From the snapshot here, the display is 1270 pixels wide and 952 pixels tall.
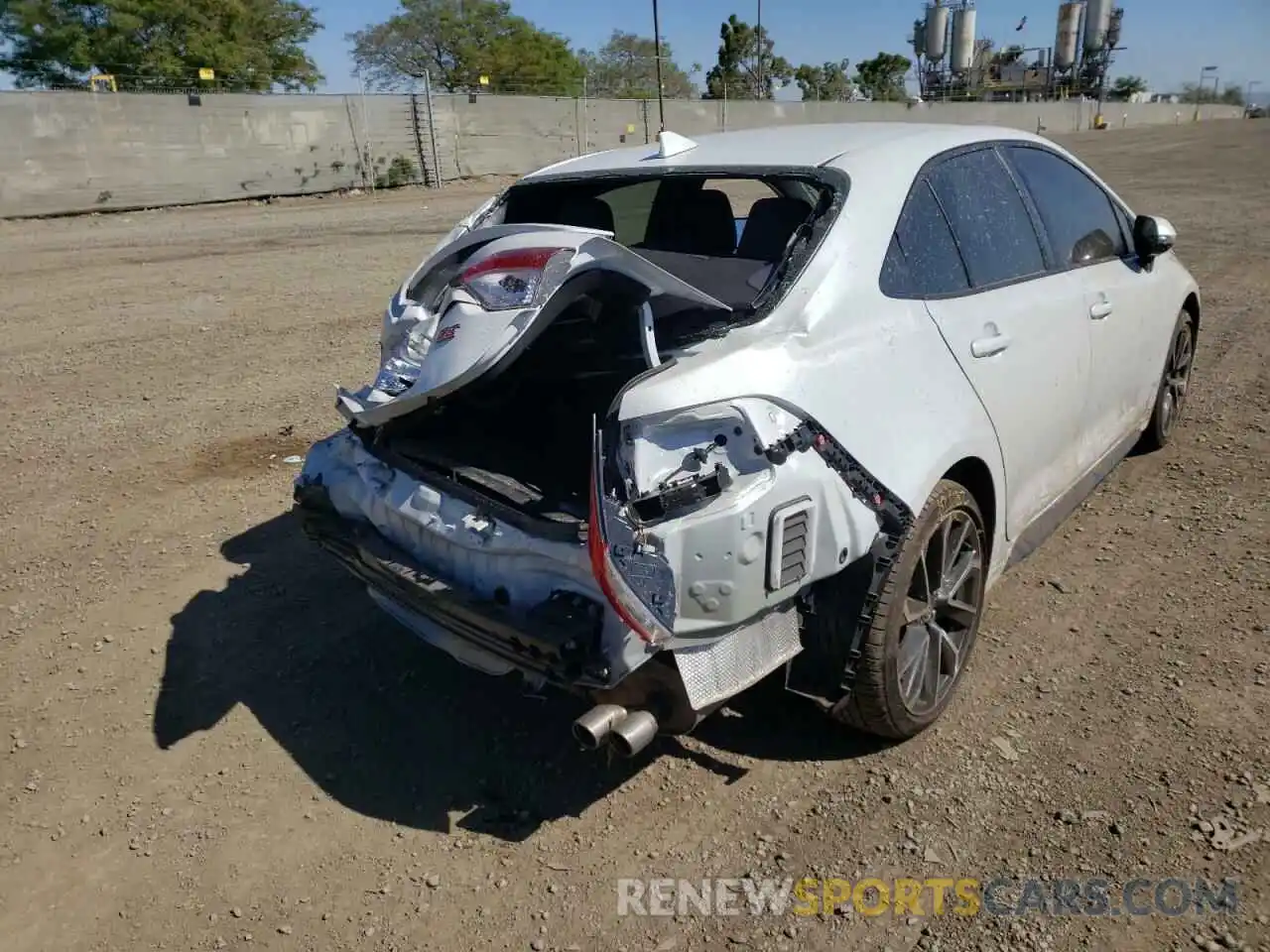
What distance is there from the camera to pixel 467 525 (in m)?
2.72

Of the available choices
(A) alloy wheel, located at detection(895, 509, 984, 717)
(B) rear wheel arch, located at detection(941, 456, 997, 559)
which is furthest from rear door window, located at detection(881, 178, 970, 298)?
(A) alloy wheel, located at detection(895, 509, 984, 717)

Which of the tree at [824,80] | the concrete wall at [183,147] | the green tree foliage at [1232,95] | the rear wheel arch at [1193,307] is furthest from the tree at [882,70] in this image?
the rear wheel arch at [1193,307]

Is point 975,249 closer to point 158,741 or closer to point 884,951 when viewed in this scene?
point 884,951

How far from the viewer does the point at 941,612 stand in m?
3.03

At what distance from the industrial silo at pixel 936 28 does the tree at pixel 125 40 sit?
4019cm

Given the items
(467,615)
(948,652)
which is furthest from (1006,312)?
(467,615)

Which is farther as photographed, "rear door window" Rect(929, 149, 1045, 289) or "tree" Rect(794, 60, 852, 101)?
"tree" Rect(794, 60, 852, 101)

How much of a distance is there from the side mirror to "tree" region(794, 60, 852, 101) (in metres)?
68.1

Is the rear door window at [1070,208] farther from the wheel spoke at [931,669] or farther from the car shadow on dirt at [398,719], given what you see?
the car shadow on dirt at [398,719]

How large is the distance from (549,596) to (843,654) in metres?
0.83

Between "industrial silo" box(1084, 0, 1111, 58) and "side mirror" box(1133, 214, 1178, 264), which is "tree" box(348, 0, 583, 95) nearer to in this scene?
"industrial silo" box(1084, 0, 1111, 58)

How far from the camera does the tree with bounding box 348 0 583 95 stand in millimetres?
58812

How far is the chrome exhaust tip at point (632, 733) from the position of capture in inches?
91.3

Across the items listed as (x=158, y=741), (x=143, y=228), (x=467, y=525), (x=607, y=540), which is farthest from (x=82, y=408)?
(x=143, y=228)
